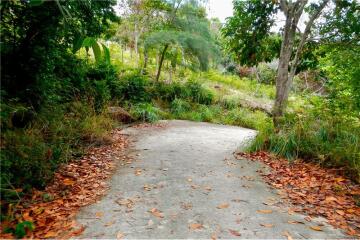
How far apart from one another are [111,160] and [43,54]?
7.72 feet

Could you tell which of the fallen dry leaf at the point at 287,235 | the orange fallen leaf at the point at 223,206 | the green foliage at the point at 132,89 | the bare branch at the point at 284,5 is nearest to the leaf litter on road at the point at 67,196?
the orange fallen leaf at the point at 223,206

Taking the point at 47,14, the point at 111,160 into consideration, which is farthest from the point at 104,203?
the point at 47,14

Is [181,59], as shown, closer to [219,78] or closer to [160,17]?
[160,17]

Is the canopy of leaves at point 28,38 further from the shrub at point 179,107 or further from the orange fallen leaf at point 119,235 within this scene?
the shrub at point 179,107

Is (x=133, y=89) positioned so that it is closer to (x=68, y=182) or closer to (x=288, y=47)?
(x=288, y=47)

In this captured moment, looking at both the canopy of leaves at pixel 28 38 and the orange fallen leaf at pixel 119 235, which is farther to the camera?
the canopy of leaves at pixel 28 38

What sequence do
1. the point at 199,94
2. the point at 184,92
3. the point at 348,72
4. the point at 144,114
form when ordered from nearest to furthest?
1. the point at 348,72
2. the point at 144,114
3. the point at 184,92
4. the point at 199,94

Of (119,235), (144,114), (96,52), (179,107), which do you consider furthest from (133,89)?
(96,52)

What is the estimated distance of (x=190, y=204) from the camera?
3867 millimetres

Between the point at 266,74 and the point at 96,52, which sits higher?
the point at 266,74

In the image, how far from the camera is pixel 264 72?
2234cm

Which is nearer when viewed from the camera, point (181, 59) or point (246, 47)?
point (246, 47)

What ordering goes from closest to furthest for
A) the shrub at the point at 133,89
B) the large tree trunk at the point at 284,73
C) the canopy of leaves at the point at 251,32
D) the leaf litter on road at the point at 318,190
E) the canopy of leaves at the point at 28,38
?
the leaf litter on road at the point at 318,190 < the canopy of leaves at the point at 28,38 < the large tree trunk at the point at 284,73 < the canopy of leaves at the point at 251,32 < the shrub at the point at 133,89

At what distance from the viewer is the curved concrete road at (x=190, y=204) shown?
3219mm
